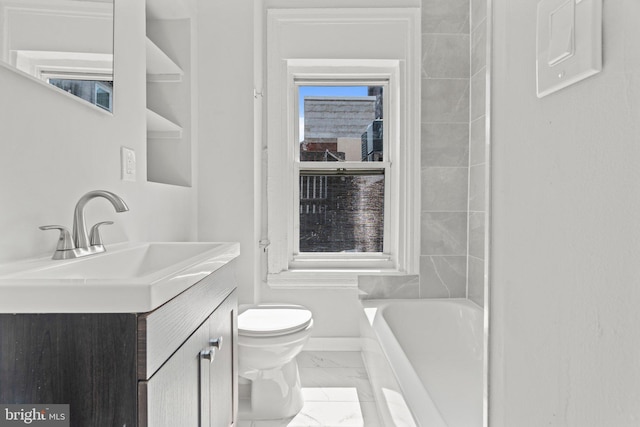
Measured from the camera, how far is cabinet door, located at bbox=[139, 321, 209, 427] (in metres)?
0.67

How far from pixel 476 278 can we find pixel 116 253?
1.95 m

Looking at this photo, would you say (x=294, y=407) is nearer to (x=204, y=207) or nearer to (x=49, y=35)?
(x=204, y=207)

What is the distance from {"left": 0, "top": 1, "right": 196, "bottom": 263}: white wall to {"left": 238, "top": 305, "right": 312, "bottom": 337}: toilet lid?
0.59m

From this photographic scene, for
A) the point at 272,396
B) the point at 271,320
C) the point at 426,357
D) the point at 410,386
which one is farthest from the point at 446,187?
the point at 272,396

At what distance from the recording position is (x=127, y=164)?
1507 mm

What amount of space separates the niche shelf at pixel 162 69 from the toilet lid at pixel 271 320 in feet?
4.56

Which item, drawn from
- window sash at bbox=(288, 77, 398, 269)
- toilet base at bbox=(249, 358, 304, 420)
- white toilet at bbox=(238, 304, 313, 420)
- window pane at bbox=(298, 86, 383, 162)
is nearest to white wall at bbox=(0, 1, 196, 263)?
white toilet at bbox=(238, 304, 313, 420)

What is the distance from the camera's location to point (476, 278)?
7.58 ft

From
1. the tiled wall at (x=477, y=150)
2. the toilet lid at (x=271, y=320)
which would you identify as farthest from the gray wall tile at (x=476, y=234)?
the toilet lid at (x=271, y=320)

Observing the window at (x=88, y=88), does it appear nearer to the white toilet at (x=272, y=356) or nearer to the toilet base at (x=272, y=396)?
the white toilet at (x=272, y=356)

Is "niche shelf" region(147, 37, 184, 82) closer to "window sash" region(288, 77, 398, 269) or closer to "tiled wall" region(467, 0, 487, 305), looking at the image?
"window sash" region(288, 77, 398, 269)

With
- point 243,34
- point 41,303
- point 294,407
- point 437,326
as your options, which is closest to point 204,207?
point 243,34

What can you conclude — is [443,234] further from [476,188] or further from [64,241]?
[64,241]

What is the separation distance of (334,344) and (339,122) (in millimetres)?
1525
